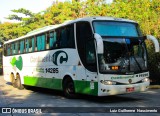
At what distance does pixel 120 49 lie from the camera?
12.9 m

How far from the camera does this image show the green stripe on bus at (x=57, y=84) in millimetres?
13241

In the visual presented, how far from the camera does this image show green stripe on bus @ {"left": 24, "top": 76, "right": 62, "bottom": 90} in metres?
15.9

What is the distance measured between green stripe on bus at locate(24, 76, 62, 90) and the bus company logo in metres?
0.84

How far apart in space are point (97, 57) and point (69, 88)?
284cm

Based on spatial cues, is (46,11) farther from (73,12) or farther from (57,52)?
(57,52)

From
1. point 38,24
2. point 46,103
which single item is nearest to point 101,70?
point 46,103

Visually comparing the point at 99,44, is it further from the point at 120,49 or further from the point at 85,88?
the point at 85,88

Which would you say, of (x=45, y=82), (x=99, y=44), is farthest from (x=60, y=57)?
(x=99, y=44)

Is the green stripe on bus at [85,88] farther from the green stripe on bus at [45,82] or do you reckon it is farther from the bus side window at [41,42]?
the bus side window at [41,42]

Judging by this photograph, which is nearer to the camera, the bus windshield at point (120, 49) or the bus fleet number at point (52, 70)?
the bus windshield at point (120, 49)

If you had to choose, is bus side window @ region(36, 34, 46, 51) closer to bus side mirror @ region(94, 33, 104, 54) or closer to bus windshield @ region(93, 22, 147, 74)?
bus windshield @ region(93, 22, 147, 74)

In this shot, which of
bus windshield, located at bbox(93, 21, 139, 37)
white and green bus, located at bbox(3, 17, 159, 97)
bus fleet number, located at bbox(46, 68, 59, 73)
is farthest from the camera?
bus fleet number, located at bbox(46, 68, 59, 73)

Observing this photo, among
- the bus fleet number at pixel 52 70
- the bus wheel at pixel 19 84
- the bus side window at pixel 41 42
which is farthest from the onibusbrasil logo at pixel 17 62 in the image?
the bus fleet number at pixel 52 70

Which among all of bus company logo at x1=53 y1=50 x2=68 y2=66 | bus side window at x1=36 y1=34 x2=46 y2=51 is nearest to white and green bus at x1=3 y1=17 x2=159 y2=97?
bus company logo at x1=53 y1=50 x2=68 y2=66
